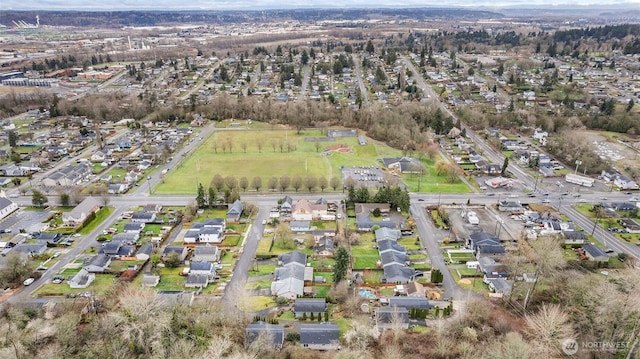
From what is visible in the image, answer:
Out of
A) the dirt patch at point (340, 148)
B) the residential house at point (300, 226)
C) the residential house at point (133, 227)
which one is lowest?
the residential house at point (300, 226)

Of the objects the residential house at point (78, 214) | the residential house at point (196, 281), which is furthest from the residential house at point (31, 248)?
the residential house at point (196, 281)

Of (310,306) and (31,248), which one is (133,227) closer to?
(31,248)

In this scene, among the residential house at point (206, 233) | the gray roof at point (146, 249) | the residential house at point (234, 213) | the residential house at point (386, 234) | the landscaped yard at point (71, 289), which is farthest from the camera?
the residential house at point (234, 213)

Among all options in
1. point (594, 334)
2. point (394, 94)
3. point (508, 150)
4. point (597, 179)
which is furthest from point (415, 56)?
point (594, 334)

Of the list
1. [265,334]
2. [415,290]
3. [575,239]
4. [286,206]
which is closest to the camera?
[265,334]

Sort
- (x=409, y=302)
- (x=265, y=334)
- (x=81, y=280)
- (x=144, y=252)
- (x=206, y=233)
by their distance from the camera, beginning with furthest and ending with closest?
(x=206, y=233), (x=144, y=252), (x=81, y=280), (x=409, y=302), (x=265, y=334)

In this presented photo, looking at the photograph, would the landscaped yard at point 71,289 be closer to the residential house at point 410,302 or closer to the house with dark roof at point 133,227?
the house with dark roof at point 133,227

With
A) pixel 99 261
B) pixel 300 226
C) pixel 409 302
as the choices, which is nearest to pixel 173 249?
pixel 99 261
